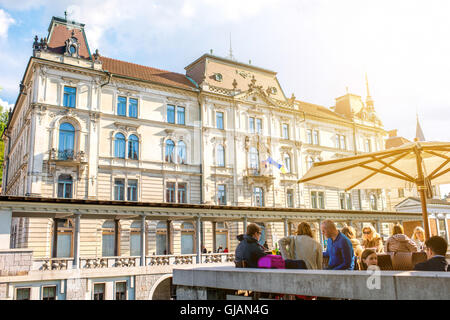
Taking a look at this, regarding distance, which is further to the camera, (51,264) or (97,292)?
(97,292)

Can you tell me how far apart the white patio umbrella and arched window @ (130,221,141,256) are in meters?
21.4

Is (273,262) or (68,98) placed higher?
(68,98)

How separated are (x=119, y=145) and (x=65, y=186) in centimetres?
518

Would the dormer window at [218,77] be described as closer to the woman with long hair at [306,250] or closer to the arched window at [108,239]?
the arched window at [108,239]

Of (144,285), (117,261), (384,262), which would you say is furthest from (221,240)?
(384,262)

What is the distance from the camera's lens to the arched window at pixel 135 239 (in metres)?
28.3

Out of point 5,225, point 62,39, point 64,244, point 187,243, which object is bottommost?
point 187,243

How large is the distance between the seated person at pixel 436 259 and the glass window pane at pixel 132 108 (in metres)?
27.9

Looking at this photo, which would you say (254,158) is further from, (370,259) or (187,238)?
(370,259)

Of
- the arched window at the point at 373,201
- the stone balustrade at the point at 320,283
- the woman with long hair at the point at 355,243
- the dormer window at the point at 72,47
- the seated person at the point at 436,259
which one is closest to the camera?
the stone balustrade at the point at 320,283

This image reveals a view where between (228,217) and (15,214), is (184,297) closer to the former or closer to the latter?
(15,214)

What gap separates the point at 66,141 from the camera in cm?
2786

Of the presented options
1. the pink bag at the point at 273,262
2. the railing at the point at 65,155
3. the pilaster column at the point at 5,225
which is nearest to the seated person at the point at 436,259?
the pink bag at the point at 273,262
